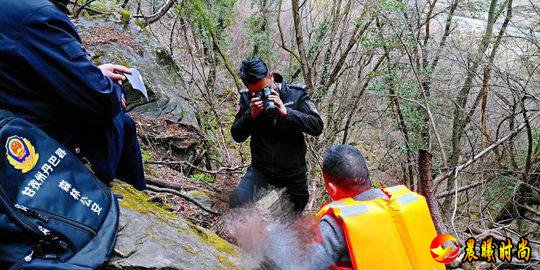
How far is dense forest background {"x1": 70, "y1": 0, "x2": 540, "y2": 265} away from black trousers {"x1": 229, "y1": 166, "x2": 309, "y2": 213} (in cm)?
222

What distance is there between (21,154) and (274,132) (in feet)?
7.26

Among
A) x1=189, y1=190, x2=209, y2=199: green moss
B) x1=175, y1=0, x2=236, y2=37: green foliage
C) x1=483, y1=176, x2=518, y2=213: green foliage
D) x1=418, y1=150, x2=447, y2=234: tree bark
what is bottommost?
x1=189, y1=190, x2=209, y2=199: green moss

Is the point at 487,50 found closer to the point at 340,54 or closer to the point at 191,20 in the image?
the point at 340,54

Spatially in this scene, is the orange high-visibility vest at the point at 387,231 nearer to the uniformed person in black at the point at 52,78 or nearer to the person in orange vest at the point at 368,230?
the person in orange vest at the point at 368,230

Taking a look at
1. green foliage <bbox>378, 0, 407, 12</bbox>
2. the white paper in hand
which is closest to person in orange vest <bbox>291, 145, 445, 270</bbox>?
the white paper in hand

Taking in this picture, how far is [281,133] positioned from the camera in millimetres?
3629

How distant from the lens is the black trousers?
11.9 ft

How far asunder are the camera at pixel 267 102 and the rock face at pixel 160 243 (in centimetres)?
108

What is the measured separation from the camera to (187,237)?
262cm

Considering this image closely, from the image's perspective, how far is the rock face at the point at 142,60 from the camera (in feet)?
21.7

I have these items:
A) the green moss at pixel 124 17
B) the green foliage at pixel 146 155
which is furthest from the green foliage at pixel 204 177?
the green moss at pixel 124 17

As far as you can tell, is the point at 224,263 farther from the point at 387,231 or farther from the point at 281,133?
the point at 281,133

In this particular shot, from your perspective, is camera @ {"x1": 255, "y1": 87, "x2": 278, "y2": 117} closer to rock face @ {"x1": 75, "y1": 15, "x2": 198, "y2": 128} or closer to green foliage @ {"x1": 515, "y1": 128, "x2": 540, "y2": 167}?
rock face @ {"x1": 75, "y1": 15, "x2": 198, "y2": 128}

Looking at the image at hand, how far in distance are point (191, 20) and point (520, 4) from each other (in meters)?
6.01
